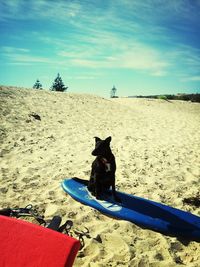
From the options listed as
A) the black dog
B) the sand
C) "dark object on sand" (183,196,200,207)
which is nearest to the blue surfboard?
the sand

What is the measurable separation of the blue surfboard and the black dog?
0.71ft

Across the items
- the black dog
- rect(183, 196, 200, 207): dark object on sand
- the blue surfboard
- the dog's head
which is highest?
the dog's head

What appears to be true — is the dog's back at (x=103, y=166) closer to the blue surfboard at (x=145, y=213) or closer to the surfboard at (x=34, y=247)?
the blue surfboard at (x=145, y=213)

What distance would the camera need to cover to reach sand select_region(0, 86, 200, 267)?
3.81 m

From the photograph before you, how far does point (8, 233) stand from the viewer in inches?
74.5

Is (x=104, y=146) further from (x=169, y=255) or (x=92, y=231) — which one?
(x=169, y=255)

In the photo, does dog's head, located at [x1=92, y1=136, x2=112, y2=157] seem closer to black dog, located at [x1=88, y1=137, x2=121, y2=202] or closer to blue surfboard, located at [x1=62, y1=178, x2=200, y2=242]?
black dog, located at [x1=88, y1=137, x2=121, y2=202]

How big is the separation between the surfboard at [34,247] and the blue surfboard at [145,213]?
2.82 meters

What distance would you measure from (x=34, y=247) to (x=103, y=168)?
302cm

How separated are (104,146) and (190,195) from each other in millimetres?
2603

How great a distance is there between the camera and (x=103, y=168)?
476 centimetres

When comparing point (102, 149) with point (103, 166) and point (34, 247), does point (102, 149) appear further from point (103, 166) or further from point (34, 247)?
point (34, 247)

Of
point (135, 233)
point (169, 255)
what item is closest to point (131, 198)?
point (135, 233)

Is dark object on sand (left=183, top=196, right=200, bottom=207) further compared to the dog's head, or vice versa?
dark object on sand (left=183, top=196, right=200, bottom=207)
